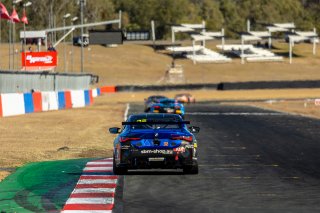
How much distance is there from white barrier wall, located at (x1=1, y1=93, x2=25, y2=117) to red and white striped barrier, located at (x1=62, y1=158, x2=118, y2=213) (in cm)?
2116

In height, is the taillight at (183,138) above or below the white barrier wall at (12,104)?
above

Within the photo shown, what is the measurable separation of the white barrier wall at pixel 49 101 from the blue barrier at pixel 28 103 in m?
2.83

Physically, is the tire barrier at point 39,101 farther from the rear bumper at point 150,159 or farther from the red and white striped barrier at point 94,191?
the rear bumper at point 150,159

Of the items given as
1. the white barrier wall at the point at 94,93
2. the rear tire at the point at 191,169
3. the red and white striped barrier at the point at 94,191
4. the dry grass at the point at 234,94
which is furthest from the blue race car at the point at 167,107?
the white barrier wall at the point at 94,93

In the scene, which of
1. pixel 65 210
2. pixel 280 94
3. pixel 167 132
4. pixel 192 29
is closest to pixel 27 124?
pixel 167 132

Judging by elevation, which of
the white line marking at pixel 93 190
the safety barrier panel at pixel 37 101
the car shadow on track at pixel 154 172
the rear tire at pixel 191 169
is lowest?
the safety barrier panel at pixel 37 101

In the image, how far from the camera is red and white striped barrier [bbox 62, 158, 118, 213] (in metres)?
12.3

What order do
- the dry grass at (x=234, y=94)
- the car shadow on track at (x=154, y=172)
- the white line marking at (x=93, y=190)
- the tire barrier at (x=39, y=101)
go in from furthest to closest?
the dry grass at (x=234, y=94) → the tire barrier at (x=39, y=101) → the car shadow on track at (x=154, y=172) → the white line marking at (x=93, y=190)

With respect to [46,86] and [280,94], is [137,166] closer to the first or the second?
[46,86]

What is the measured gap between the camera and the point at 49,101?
50062mm

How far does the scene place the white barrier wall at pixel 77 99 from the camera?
57562 mm

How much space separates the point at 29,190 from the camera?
1453 cm

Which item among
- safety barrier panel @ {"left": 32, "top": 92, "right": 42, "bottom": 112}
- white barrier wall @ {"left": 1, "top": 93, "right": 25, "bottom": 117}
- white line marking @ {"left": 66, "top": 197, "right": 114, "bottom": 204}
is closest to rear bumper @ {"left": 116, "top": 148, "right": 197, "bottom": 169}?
white line marking @ {"left": 66, "top": 197, "right": 114, "bottom": 204}

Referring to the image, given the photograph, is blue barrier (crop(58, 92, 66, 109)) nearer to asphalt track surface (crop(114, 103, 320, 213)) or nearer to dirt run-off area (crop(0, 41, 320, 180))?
dirt run-off area (crop(0, 41, 320, 180))
